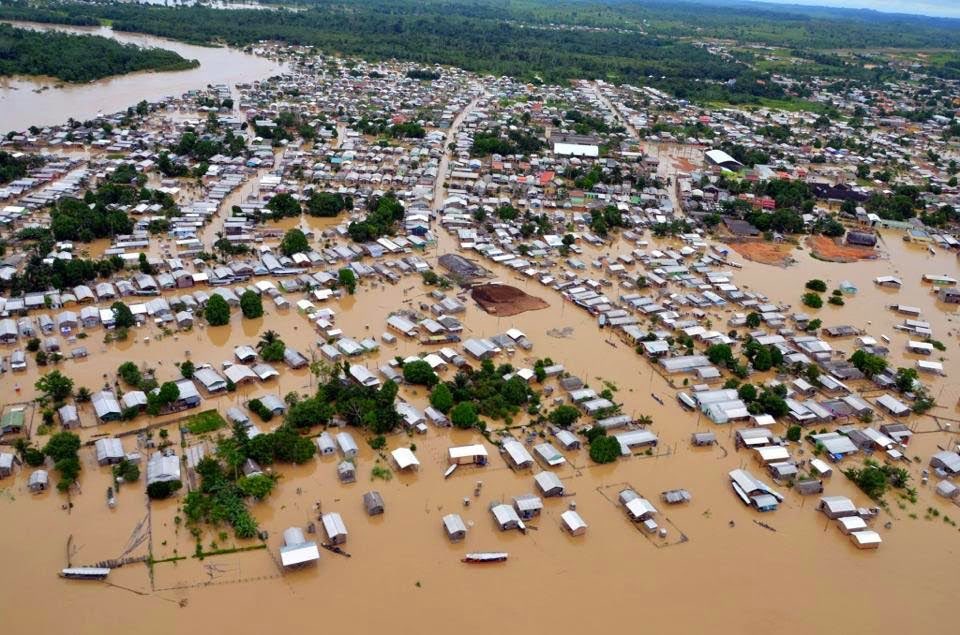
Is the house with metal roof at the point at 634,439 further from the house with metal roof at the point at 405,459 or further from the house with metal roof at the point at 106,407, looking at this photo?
the house with metal roof at the point at 106,407

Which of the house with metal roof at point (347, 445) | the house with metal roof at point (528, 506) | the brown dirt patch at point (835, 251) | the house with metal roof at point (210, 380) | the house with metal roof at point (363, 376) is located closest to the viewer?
the house with metal roof at point (528, 506)

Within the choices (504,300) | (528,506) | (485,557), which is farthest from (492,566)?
(504,300)

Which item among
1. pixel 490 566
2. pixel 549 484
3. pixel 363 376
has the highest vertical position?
pixel 363 376

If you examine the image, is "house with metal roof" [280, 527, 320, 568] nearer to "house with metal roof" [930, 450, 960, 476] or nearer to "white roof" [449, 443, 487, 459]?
"white roof" [449, 443, 487, 459]

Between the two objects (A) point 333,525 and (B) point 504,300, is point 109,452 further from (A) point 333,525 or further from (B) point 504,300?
(B) point 504,300

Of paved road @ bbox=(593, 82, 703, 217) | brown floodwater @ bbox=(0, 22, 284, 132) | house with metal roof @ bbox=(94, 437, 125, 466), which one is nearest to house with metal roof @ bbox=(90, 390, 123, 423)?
house with metal roof @ bbox=(94, 437, 125, 466)

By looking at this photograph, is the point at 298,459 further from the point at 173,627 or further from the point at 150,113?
the point at 150,113

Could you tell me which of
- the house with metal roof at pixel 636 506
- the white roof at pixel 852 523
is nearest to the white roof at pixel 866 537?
the white roof at pixel 852 523

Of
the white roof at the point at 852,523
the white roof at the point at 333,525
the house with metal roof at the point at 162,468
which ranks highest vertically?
the house with metal roof at the point at 162,468
